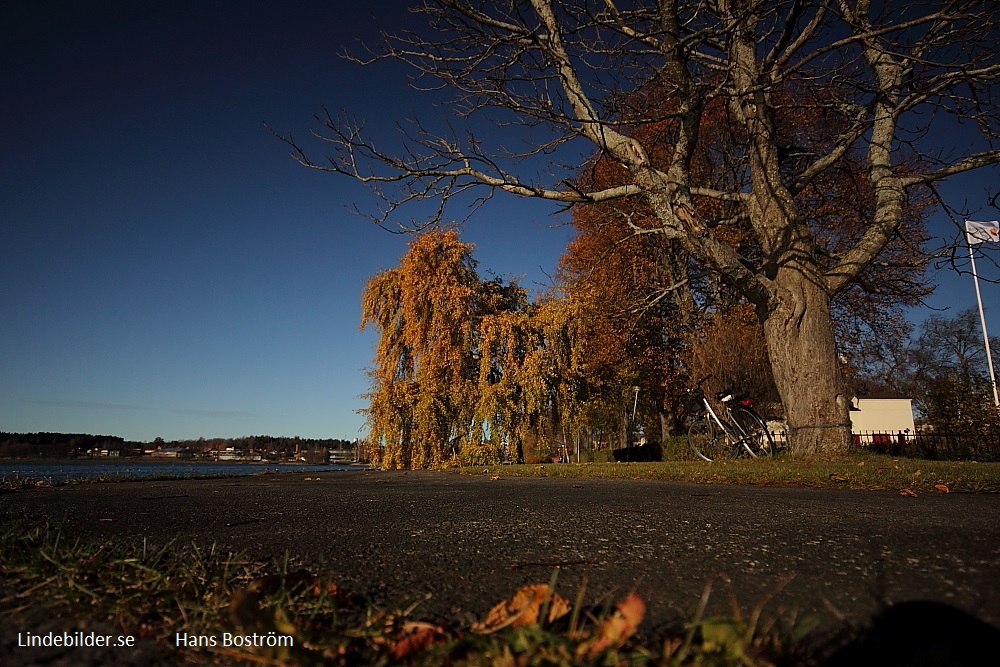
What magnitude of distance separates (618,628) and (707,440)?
11.4m

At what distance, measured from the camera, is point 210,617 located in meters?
1.18

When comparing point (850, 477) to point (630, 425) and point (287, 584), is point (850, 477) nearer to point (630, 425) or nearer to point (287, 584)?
point (287, 584)

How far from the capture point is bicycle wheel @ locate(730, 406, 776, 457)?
10.5 meters

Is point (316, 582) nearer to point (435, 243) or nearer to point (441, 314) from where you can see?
point (441, 314)

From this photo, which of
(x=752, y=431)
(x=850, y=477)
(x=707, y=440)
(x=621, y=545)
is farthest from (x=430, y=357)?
(x=621, y=545)

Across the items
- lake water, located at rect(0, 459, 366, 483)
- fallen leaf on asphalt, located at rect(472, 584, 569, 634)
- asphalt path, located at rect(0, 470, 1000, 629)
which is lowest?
lake water, located at rect(0, 459, 366, 483)

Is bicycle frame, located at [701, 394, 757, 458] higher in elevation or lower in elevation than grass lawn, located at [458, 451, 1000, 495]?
higher

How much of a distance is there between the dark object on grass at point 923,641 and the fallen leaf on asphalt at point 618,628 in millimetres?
346

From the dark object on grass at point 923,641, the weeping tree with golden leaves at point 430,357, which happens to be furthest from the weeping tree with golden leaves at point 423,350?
the dark object on grass at point 923,641

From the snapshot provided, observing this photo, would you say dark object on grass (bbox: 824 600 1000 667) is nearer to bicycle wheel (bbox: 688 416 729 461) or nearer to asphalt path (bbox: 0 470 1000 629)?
asphalt path (bbox: 0 470 1000 629)

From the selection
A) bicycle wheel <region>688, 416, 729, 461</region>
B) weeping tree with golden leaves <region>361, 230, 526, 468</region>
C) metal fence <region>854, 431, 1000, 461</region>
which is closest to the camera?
bicycle wheel <region>688, 416, 729, 461</region>

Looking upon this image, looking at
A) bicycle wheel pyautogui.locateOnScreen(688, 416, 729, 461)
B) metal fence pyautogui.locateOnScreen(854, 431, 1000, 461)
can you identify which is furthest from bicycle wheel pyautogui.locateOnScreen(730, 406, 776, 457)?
metal fence pyautogui.locateOnScreen(854, 431, 1000, 461)

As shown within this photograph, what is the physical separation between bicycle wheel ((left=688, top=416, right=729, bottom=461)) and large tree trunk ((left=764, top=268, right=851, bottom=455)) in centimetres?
283

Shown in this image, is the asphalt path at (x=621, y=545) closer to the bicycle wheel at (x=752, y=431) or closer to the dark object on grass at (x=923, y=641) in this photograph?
the dark object on grass at (x=923, y=641)
